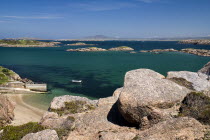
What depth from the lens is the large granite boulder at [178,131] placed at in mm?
10183

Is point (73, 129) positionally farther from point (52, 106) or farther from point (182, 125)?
point (182, 125)

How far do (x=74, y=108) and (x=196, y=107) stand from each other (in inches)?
444

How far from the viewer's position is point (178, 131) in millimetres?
10773

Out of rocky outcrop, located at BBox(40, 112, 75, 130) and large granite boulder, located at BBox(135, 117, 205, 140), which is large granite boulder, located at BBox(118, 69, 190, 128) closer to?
large granite boulder, located at BBox(135, 117, 205, 140)

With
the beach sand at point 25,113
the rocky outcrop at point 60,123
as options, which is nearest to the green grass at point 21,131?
the rocky outcrop at point 60,123

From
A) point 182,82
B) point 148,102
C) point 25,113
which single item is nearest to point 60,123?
point 148,102

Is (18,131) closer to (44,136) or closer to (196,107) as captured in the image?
(44,136)

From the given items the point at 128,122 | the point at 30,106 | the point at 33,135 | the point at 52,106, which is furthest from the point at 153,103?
the point at 30,106

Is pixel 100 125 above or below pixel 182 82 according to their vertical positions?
below

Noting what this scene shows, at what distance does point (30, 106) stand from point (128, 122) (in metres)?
23.3

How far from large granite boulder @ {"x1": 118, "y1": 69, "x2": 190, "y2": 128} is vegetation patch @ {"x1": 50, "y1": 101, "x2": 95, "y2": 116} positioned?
20.8ft

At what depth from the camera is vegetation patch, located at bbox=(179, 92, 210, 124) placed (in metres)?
12.6

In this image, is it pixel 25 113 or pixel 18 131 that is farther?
pixel 25 113

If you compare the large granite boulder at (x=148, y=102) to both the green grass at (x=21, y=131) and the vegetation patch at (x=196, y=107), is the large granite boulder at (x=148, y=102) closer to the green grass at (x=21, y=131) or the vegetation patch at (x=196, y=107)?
the vegetation patch at (x=196, y=107)
